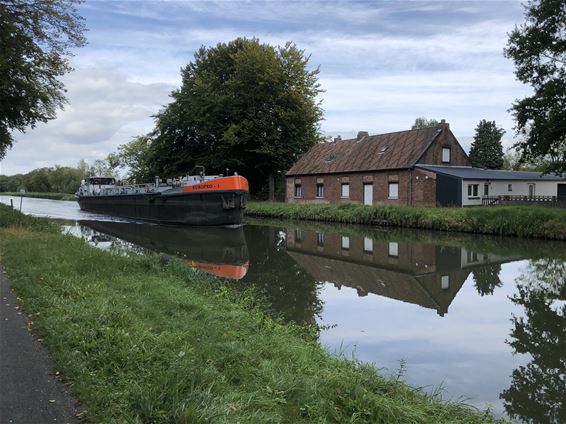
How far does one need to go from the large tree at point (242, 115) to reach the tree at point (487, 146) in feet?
62.6

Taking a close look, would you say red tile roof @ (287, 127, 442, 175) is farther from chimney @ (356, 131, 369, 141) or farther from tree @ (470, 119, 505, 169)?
tree @ (470, 119, 505, 169)

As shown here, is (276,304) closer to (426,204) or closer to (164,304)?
(164,304)

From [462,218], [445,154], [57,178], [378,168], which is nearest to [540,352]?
[462,218]

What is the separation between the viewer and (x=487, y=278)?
44.3ft

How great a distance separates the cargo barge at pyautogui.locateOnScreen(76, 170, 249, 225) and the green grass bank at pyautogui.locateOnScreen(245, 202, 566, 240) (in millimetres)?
7349

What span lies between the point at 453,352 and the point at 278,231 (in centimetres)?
2088

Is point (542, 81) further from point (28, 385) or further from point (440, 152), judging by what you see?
point (28, 385)

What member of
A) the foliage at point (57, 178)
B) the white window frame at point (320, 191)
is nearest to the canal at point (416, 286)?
the white window frame at point (320, 191)

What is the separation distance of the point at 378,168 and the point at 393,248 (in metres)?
16.9

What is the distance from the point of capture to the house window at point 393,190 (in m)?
34.4

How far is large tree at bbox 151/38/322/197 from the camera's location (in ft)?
141

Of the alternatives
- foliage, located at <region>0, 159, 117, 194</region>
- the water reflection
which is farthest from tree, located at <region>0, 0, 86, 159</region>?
foliage, located at <region>0, 159, 117, 194</region>

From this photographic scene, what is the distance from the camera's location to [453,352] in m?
7.20

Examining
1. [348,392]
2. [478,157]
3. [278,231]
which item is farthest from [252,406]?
[478,157]
